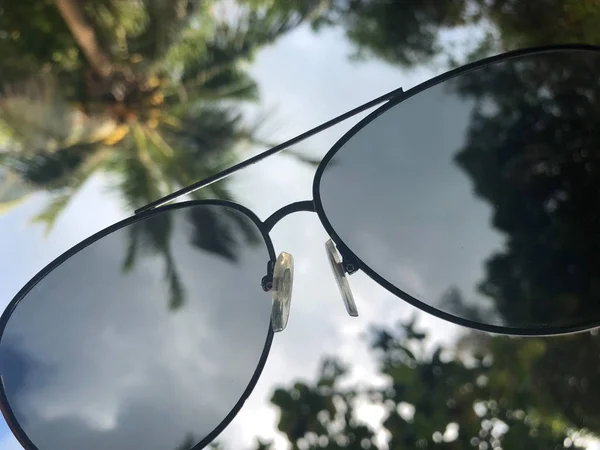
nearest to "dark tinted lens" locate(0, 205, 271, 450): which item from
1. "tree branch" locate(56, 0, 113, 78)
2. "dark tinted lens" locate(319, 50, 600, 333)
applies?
"dark tinted lens" locate(319, 50, 600, 333)

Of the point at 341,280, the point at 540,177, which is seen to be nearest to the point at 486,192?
the point at 540,177

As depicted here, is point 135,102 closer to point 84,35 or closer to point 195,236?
point 84,35

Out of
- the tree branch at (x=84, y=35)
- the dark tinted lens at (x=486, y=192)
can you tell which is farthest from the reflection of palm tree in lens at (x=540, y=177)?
the tree branch at (x=84, y=35)

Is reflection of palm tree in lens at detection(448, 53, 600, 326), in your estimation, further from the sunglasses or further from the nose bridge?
the nose bridge

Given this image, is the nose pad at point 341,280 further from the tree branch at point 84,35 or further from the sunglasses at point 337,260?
the tree branch at point 84,35

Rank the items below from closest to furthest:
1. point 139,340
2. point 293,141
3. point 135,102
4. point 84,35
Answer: point 293,141 < point 139,340 < point 84,35 < point 135,102

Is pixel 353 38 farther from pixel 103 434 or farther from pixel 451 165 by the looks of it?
pixel 103 434

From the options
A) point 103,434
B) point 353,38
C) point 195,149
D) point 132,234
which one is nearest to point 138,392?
point 103,434
